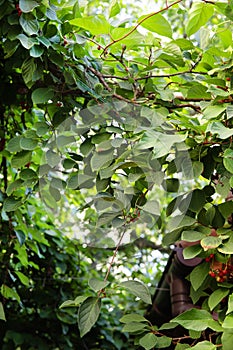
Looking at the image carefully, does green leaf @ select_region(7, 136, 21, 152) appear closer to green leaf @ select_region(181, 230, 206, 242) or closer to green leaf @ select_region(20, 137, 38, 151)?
green leaf @ select_region(20, 137, 38, 151)

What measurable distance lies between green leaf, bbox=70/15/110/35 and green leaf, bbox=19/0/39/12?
0.30 feet

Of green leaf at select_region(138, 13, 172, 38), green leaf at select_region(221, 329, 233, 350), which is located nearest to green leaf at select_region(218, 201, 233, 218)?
green leaf at select_region(221, 329, 233, 350)

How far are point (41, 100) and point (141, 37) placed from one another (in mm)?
269

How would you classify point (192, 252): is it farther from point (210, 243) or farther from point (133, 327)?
point (133, 327)

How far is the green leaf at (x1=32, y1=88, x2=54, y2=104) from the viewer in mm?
1100

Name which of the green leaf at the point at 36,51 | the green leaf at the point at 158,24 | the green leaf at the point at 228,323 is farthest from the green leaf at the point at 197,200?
the green leaf at the point at 36,51

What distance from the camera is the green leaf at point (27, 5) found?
98 cm

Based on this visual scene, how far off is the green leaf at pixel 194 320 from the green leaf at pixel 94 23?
58cm

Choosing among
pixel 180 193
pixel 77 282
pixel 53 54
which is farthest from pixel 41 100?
pixel 77 282

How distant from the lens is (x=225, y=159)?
34.5 inches

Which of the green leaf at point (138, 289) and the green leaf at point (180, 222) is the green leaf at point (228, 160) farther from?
the green leaf at point (138, 289)

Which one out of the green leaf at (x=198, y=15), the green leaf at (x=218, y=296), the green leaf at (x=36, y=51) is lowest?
the green leaf at (x=218, y=296)

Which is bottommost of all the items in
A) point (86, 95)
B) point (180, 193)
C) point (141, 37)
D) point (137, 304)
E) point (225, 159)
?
point (137, 304)

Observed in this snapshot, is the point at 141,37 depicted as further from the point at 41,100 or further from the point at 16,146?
the point at 16,146
